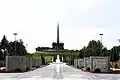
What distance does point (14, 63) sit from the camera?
5341 centimetres

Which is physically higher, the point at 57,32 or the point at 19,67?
the point at 57,32

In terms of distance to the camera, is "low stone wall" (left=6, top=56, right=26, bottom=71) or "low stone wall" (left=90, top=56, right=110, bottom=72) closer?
"low stone wall" (left=90, top=56, right=110, bottom=72)

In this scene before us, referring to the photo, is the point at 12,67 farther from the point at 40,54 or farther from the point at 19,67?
the point at 40,54

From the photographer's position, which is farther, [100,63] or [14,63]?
[14,63]

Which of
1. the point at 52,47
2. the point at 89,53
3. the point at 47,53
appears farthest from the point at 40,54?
the point at 89,53

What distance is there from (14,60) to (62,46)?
132 meters

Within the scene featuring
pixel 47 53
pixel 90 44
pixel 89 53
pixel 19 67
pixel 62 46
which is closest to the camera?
pixel 19 67

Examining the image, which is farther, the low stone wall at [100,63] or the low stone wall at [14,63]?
the low stone wall at [14,63]

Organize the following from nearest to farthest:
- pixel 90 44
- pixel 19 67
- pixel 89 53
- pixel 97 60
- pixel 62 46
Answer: pixel 97 60 < pixel 19 67 < pixel 89 53 < pixel 90 44 < pixel 62 46

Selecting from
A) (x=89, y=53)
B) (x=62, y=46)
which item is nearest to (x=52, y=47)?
(x=62, y=46)

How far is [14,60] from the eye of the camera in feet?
175

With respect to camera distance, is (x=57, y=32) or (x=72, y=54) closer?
(x=72, y=54)

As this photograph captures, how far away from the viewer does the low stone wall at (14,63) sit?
174 feet

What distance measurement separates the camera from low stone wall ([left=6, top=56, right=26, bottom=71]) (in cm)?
5310
